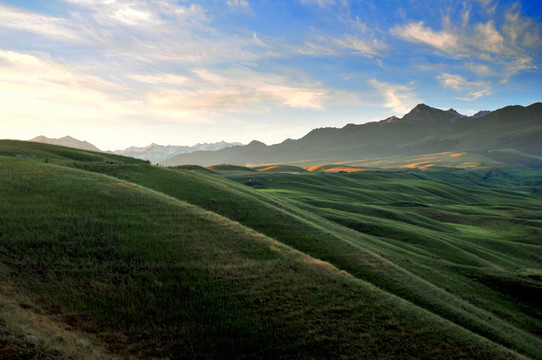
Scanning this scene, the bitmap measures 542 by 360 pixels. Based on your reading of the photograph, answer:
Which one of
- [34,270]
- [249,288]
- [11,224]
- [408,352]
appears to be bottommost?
[408,352]

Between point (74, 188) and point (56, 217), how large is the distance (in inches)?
345

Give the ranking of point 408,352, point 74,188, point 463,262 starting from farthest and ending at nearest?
1. point 463,262
2. point 74,188
3. point 408,352

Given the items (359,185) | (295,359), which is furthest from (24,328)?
(359,185)

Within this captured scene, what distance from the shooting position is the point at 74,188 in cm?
3391

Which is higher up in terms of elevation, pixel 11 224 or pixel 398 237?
pixel 11 224

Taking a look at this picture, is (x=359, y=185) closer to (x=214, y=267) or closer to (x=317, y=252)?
(x=317, y=252)

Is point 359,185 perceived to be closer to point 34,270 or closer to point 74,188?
point 74,188

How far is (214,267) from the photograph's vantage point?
22766 millimetres

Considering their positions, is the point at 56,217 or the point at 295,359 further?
the point at 56,217

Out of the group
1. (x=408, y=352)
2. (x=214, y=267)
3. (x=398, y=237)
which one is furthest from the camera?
(x=398, y=237)

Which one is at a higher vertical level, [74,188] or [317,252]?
[74,188]

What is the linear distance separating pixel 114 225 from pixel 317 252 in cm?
2067

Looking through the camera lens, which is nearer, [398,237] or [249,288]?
[249,288]

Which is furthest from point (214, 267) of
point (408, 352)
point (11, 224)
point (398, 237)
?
point (398, 237)
